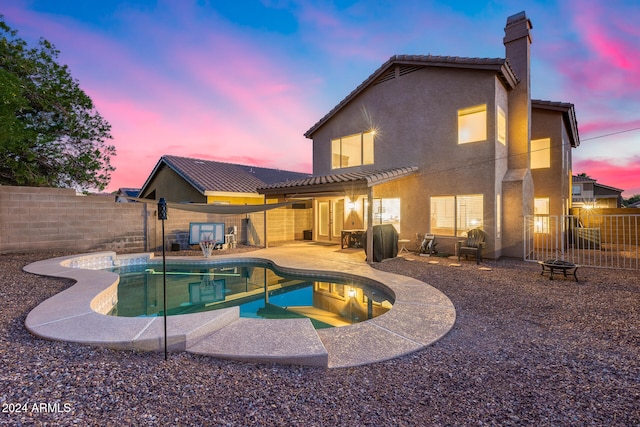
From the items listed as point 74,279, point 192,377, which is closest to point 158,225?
point 74,279

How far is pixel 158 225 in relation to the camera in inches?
457

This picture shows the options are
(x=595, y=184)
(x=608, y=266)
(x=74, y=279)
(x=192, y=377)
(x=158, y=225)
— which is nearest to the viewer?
→ (x=192, y=377)

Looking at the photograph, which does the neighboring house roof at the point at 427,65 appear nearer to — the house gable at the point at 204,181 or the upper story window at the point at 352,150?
the upper story window at the point at 352,150

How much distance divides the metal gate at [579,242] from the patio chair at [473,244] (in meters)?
1.72

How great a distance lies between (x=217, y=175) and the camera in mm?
16266

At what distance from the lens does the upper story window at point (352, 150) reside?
489 inches

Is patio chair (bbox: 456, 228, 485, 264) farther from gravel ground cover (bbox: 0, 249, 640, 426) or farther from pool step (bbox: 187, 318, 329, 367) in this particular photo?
pool step (bbox: 187, 318, 329, 367)

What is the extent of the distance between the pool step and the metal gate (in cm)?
823

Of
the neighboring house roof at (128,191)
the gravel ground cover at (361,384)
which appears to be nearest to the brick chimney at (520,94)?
the gravel ground cover at (361,384)

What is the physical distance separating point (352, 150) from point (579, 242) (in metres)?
10.2

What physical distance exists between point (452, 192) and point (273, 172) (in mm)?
13365

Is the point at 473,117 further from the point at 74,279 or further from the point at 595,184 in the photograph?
the point at 595,184

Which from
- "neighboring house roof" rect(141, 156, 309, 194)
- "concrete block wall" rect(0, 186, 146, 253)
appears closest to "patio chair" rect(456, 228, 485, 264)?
"neighboring house roof" rect(141, 156, 309, 194)

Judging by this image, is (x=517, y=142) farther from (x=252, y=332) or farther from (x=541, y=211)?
(x=252, y=332)
